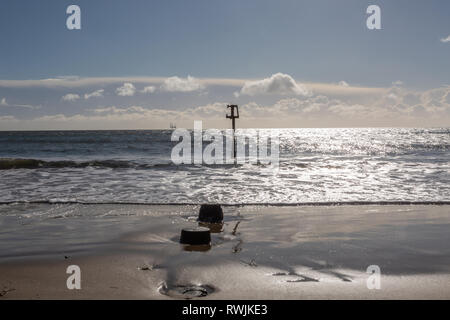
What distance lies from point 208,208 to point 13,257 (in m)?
3.44

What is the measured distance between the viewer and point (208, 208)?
25.4ft

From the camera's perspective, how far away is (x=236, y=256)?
5500 mm

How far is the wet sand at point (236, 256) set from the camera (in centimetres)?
423

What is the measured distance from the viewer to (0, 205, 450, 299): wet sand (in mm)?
4234

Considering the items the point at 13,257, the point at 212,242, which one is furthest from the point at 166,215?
the point at 13,257

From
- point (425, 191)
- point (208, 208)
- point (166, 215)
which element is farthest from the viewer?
point (425, 191)

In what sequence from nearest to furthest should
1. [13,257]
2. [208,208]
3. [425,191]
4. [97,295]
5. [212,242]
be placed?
1. [97,295]
2. [13,257]
3. [212,242]
4. [208,208]
5. [425,191]
